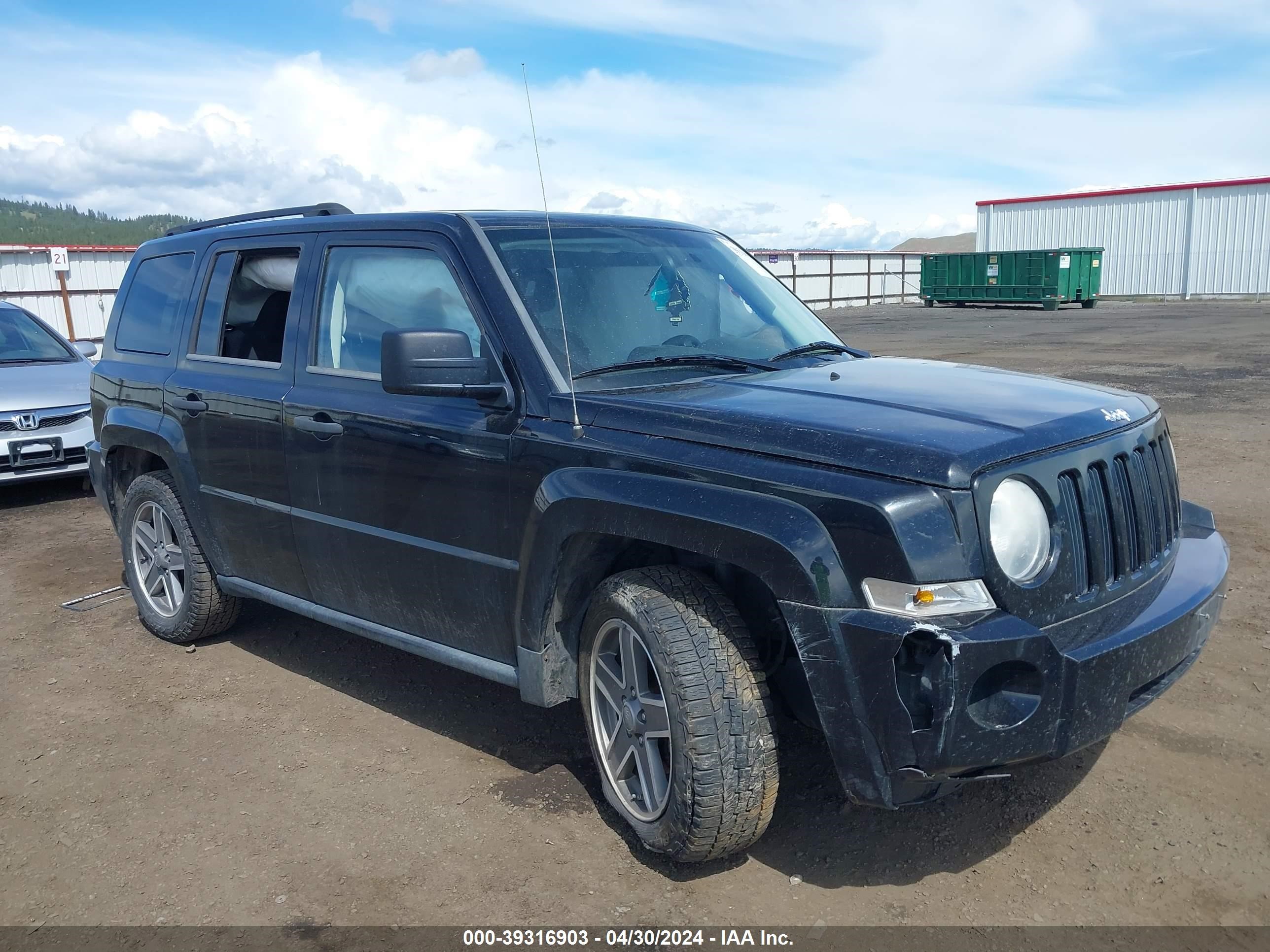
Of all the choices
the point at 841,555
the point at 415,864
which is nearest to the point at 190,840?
the point at 415,864

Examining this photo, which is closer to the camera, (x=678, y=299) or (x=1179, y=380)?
(x=678, y=299)

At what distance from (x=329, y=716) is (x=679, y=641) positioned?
2.08 meters

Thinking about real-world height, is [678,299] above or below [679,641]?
above

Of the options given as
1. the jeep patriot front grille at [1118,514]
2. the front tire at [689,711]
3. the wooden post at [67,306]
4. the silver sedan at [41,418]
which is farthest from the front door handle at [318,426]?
the wooden post at [67,306]

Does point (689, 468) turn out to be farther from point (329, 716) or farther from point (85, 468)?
point (85, 468)

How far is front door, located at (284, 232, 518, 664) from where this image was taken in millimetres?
3602

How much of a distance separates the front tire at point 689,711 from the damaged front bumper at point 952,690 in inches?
11.2

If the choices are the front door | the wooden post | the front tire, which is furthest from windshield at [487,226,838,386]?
the wooden post

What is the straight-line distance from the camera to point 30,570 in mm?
6832

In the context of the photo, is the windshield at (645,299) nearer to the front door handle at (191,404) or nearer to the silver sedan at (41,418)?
the front door handle at (191,404)

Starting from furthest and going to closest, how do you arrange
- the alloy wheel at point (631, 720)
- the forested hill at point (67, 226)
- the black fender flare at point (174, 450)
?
the forested hill at point (67, 226), the black fender flare at point (174, 450), the alloy wheel at point (631, 720)

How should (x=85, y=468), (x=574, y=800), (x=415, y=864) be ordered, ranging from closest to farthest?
(x=415, y=864), (x=574, y=800), (x=85, y=468)

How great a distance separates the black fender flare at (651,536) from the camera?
272cm

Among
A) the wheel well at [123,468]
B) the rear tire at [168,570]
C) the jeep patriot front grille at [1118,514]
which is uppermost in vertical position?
the jeep patriot front grille at [1118,514]
